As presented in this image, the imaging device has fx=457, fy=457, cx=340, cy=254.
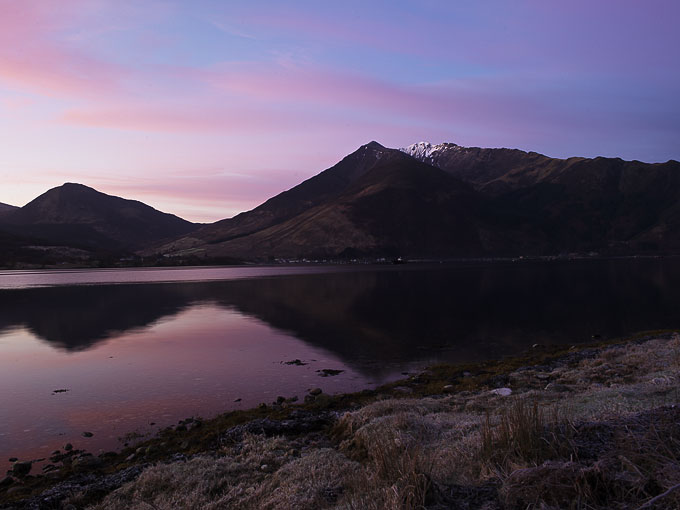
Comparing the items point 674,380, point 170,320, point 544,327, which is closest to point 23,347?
point 170,320

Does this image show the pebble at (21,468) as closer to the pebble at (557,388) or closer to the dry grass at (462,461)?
the dry grass at (462,461)

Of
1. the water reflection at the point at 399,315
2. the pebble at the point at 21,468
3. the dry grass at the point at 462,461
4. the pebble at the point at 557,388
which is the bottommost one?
the water reflection at the point at 399,315

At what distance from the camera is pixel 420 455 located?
28.0 feet

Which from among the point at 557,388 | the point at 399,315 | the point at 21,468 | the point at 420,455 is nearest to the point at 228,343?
the point at 21,468

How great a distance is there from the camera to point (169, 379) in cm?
2661

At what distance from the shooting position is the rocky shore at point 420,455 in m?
6.44

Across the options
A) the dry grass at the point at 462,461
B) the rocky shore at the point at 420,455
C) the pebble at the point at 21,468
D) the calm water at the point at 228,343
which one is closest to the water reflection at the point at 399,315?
the calm water at the point at 228,343

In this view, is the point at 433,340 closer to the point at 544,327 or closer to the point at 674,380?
the point at 544,327

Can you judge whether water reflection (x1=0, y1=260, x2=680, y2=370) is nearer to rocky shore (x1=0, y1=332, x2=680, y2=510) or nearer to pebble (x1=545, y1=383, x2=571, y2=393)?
rocky shore (x1=0, y1=332, x2=680, y2=510)

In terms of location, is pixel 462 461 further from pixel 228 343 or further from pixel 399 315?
pixel 399 315

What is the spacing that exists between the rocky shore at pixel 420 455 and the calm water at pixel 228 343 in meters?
3.46

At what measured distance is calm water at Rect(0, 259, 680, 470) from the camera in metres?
21.1

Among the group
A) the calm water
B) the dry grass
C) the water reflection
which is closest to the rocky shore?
the dry grass

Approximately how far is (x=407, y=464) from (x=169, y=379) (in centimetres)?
2246
